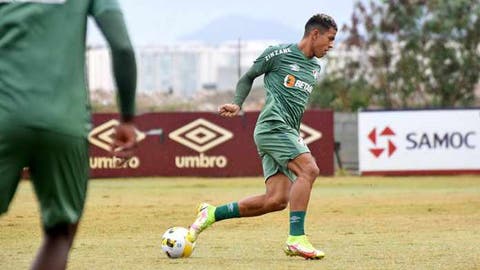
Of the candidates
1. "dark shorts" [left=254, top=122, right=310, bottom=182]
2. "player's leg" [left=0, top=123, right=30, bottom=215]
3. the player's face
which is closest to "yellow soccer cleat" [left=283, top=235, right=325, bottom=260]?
"dark shorts" [left=254, top=122, right=310, bottom=182]

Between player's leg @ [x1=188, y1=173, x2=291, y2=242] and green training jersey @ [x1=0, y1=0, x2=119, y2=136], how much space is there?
235 inches

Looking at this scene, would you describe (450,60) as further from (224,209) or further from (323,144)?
(224,209)

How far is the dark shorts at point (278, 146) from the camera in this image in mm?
11664

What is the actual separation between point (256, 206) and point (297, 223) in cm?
52

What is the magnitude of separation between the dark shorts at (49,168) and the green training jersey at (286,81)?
5.98 m

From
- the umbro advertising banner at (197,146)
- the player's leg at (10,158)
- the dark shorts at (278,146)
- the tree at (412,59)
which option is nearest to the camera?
the player's leg at (10,158)

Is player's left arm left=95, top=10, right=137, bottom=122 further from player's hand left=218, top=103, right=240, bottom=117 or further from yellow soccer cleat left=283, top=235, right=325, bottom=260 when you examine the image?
player's hand left=218, top=103, right=240, bottom=117

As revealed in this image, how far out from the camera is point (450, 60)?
143ft

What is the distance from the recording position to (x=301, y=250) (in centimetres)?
1123

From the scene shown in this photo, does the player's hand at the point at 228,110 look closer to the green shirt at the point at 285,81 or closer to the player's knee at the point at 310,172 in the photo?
the green shirt at the point at 285,81

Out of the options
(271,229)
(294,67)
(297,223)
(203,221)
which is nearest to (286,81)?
(294,67)

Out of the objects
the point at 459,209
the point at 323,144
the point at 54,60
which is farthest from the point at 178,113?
the point at 54,60

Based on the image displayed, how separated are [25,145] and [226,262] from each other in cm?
561

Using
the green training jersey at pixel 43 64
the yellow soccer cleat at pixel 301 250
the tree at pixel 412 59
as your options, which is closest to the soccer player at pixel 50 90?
the green training jersey at pixel 43 64
